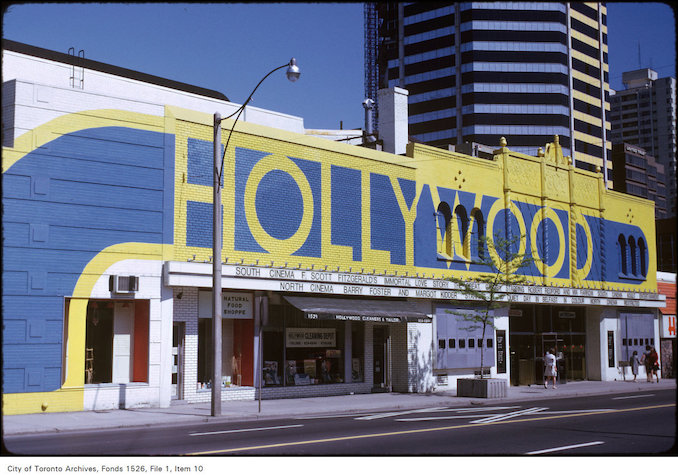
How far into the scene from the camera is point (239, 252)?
25.9 m

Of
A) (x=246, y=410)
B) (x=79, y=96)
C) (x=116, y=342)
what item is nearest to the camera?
(x=79, y=96)

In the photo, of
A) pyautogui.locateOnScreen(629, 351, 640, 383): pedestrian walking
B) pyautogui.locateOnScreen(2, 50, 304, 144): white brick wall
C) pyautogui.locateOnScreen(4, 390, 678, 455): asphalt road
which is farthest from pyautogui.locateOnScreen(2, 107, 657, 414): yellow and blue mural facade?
pyautogui.locateOnScreen(629, 351, 640, 383): pedestrian walking

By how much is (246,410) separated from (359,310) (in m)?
7.07

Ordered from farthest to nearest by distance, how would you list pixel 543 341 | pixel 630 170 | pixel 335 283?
pixel 630 170 → pixel 543 341 → pixel 335 283

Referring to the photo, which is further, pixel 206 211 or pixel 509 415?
pixel 206 211

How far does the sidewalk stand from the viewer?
18.1 metres

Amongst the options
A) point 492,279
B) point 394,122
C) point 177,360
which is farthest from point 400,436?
point 394,122

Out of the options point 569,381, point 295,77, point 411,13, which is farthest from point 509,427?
point 411,13

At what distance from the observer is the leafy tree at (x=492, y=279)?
31831mm

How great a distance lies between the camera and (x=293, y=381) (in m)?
27.9

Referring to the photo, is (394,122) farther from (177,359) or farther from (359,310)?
(177,359)

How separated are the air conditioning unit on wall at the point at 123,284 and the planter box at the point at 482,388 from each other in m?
13.5

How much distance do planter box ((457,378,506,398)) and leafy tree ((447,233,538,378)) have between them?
5.72ft

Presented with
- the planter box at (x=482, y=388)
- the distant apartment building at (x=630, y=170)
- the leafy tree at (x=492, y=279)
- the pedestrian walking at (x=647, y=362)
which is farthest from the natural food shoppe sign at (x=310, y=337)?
the distant apartment building at (x=630, y=170)
